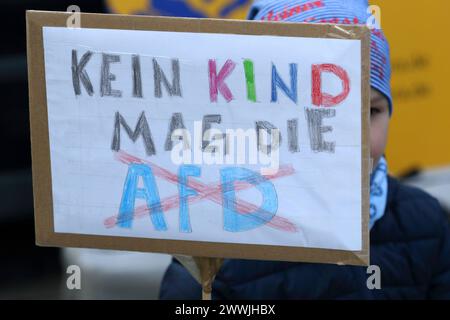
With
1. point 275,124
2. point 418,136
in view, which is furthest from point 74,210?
point 418,136

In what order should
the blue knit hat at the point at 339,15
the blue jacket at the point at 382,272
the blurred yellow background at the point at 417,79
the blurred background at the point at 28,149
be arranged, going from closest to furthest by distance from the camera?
the blue knit hat at the point at 339,15
the blue jacket at the point at 382,272
the blurred background at the point at 28,149
the blurred yellow background at the point at 417,79

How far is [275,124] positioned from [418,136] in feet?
7.06

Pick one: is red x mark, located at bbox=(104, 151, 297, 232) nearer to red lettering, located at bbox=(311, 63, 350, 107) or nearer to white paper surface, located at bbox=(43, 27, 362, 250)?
white paper surface, located at bbox=(43, 27, 362, 250)

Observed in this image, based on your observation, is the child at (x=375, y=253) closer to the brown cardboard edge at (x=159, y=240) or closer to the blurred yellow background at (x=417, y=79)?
the brown cardboard edge at (x=159, y=240)

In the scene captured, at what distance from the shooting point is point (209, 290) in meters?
1.78

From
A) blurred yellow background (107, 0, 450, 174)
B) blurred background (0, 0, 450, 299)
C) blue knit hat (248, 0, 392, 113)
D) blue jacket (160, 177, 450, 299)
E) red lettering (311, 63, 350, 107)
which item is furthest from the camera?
blurred yellow background (107, 0, 450, 174)

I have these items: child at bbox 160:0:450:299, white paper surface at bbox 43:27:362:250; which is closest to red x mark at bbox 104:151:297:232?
white paper surface at bbox 43:27:362:250

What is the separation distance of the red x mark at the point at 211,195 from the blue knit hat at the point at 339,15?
390mm

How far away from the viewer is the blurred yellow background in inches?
135

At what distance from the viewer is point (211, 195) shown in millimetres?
1656

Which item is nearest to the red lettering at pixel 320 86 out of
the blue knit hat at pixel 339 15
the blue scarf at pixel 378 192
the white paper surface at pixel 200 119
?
the white paper surface at pixel 200 119

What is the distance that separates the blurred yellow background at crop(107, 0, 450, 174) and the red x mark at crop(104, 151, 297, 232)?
70.9 inches

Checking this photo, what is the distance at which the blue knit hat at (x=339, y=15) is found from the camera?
186 centimetres

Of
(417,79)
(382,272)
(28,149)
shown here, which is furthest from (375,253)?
(28,149)
